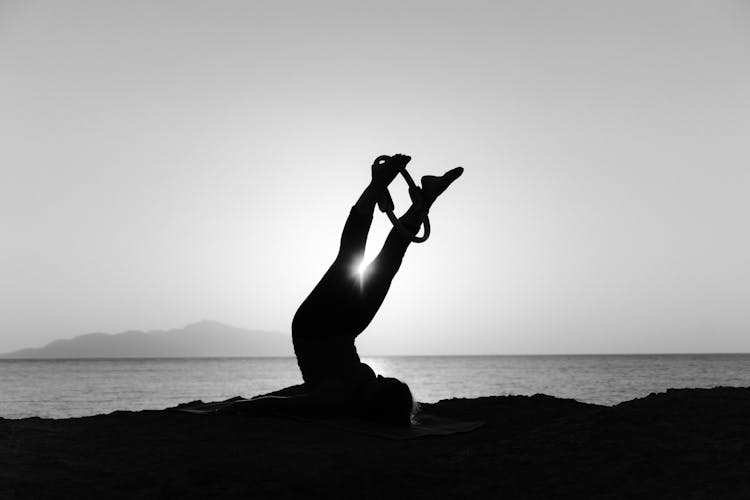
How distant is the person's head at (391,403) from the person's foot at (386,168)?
8.84 feet


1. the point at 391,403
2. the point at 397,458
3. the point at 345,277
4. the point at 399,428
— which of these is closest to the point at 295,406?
the point at 391,403

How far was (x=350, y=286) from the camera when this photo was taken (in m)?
10.2

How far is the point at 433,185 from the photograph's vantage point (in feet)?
35.2

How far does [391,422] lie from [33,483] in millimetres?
4188

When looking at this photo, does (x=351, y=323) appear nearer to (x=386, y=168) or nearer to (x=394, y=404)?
(x=394, y=404)

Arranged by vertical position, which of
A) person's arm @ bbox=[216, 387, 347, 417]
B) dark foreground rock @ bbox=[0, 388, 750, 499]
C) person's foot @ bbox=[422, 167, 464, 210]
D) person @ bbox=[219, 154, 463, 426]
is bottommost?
dark foreground rock @ bbox=[0, 388, 750, 499]

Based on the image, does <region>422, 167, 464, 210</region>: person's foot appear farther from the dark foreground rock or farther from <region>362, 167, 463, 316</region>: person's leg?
the dark foreground rock

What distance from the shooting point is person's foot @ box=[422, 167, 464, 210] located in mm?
10711

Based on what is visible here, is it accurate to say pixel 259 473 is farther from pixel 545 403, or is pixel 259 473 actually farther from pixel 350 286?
pixel 545 403

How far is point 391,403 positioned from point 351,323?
1428 millimetres

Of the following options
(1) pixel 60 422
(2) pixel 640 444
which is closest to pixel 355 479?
(2) pixel 640 444

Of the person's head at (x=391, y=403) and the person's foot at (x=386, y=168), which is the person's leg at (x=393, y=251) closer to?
the person's foot at (x=386, y=168)

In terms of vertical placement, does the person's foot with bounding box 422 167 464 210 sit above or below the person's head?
above

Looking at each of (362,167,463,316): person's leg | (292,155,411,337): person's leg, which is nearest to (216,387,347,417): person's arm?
(292,155,411,337): person's leg
